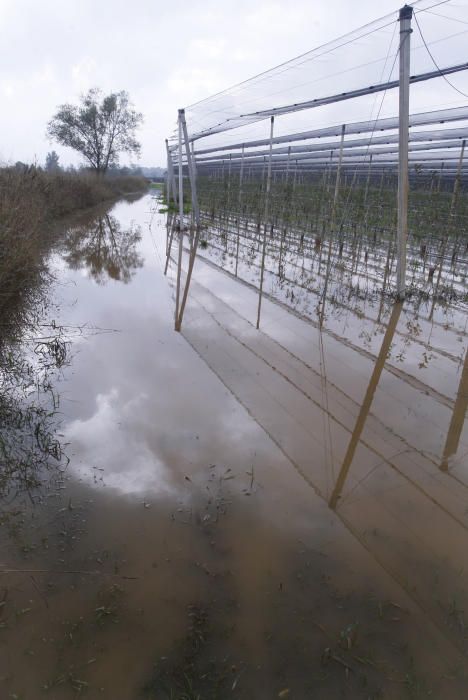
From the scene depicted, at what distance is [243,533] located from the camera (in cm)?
206

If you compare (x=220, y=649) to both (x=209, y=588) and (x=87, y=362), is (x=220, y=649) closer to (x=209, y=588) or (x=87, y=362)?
(x=209, y=588)

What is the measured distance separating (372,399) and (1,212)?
151 inches

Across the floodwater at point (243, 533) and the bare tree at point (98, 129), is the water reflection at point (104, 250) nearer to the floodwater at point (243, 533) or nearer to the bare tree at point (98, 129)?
the floodwater at point (243, 533)

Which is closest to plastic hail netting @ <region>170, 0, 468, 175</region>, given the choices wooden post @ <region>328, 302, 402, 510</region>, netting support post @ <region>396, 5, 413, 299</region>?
netting support post @ <region>396, 5, 413, 299</region>

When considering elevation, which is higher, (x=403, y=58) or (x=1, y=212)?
(x=403, y=58)

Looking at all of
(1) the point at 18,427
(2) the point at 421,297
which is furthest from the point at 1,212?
(2) the point at 421,297

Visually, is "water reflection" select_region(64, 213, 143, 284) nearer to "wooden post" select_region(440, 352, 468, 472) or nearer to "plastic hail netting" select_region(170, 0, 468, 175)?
"plastic hail netting" select_region(170, 0, 468, 175)

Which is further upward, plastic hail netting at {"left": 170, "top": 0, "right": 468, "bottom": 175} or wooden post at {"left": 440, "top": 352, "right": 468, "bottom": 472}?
plastic hail netting at {"left": 170, "top": 0, "right": 468, "bottom": 175}

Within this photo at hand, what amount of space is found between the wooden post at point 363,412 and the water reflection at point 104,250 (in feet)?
12.9

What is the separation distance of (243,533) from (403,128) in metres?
4.92

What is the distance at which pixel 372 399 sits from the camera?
3363 millimetres

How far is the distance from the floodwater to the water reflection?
3.62 metres

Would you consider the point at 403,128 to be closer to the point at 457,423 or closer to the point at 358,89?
the point at 358,89

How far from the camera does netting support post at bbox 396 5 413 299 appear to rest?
4.74m
